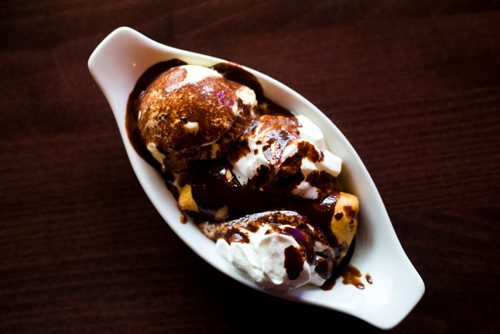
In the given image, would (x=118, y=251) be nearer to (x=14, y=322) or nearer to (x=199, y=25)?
(x=14, y=322)

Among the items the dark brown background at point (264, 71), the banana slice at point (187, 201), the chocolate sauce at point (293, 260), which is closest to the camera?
the chocolate sauce at point (293, 260)

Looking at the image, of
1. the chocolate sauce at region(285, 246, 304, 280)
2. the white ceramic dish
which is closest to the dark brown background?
the white ceramic dish

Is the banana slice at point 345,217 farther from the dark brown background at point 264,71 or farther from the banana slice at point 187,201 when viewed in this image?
the banana slice at point 187,201

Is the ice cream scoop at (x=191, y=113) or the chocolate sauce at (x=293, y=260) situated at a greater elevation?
the ice cream scoop at (x=191, y=113)

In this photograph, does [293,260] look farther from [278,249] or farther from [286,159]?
[286,159]

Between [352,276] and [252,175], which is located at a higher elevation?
[252,175]

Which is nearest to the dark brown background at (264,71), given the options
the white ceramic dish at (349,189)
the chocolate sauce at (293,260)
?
the white ceramic dish at (349,189)

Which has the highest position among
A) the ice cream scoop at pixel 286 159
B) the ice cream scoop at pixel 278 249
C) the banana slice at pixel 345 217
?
the ice cream scoop at pixel 286 159

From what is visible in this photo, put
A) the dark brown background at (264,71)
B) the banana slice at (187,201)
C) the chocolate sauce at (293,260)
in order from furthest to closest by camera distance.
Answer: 1. the dark brown background at (264,71)
2. the banana slice at (187,201)
3. the chocolate sauce at (293,260)

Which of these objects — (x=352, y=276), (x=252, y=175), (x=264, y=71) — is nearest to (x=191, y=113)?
(x=252, y=175)
